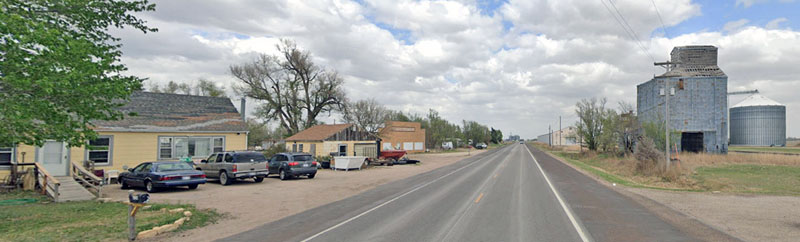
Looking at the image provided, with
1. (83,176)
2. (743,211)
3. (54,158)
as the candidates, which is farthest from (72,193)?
(743,211)

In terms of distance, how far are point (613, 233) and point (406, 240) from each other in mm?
4416

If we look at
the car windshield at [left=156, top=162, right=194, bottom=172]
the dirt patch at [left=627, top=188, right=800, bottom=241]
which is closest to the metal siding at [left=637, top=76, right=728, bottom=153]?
the dirt patch at [left=627, top=188, right=800, bottom=241]

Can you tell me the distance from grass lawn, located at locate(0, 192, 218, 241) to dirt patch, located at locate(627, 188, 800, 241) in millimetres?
12598

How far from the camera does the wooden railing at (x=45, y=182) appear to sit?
14227 millimetres

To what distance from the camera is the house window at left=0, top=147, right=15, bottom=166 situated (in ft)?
61.8

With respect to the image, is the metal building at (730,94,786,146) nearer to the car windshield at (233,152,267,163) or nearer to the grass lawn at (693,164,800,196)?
the grass lawn at (693,164,800,196)

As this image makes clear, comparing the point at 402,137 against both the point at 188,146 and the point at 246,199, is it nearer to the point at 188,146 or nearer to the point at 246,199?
the point at 188,146

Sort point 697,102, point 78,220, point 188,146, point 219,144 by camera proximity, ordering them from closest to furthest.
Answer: point 78,220, point 188,146, point 219,144, point 697,102

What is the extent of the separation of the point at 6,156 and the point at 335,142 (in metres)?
25.0

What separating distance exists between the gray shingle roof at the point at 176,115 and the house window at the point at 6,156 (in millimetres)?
3783

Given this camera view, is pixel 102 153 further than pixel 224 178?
Yes

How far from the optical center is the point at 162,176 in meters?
16.9

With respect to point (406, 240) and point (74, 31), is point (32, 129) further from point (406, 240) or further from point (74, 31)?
point (406, 240)

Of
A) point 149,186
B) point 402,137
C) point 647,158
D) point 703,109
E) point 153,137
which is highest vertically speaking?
point 703,109
